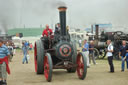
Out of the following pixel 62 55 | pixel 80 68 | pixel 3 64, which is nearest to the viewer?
pixel 3 64

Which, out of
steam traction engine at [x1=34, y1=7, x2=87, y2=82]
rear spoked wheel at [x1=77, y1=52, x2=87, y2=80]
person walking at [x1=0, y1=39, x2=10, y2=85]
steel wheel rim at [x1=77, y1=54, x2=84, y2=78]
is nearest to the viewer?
person walking at [x1=0, y1=39, x2=10, y2=85]

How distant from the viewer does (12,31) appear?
67.4 m

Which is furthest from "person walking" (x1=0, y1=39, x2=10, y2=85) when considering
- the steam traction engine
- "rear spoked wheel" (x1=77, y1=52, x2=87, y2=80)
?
"rear spoked wheel" (x1=77, y1=52, x2=87, y2=80)

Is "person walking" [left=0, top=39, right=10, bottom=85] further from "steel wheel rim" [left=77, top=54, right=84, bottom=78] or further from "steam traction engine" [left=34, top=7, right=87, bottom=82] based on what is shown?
"steel wheel rim" [left=77, top=54, right=84, bottom=78]

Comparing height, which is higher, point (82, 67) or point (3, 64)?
point (3, 64)

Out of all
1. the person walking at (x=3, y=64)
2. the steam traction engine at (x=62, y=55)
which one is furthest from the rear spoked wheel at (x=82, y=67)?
the person walking at (x=3, y=64)

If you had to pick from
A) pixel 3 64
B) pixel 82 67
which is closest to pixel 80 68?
pixel 82 67

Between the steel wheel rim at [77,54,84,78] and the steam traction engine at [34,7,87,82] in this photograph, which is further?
the steel wheel rim at [77,54,84,78]

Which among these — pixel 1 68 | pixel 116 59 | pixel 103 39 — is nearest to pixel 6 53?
pixel 1 68

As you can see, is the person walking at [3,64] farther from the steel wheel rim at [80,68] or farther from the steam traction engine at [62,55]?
the steel wheel rim at [80,68]

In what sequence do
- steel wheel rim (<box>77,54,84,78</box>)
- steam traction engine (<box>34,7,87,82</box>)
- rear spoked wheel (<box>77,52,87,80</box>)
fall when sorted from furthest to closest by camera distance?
steel wheel rim (<box>77,54,84,78</box>) → steam traction engine (<box>34,7,87,82</box>) → rear spoked wheel (<box>77,52,87,80</box>)

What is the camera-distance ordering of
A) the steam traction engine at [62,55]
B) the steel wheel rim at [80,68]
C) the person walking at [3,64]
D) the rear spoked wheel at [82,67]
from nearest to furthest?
1. the person walking at [3,64]
2. the rear spoked wheel at [82,67]
3. the steam traction engine at [62,55]
4. the steel wheel rim at [80,68]

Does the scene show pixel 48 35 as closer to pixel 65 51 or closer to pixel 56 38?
pixel 56 38

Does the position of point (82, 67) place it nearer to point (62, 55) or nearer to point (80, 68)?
point (80, 68)
